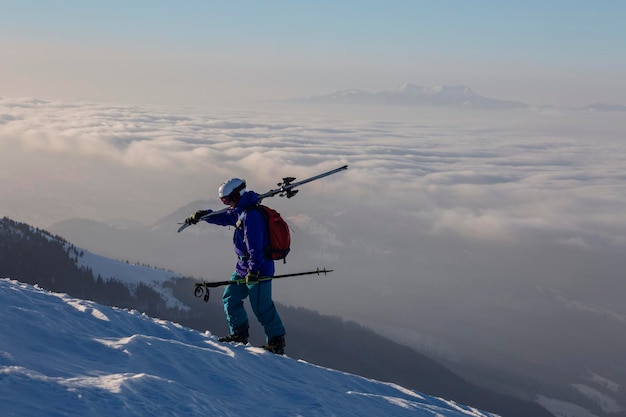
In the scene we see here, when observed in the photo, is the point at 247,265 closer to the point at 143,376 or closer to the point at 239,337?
the point at 239,337

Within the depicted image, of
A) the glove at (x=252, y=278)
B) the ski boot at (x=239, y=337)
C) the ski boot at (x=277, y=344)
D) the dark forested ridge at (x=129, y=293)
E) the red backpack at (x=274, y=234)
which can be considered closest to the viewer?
the glove at (x=252, y=278)

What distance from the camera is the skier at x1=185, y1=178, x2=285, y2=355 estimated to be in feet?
44.9

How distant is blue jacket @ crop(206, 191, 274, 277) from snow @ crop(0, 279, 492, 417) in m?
1.70

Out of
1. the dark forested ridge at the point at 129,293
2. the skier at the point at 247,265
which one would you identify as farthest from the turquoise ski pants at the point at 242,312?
the dark forested ridge at the point at 129,293

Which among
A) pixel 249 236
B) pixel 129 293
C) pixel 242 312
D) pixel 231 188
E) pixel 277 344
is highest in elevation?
pixel 231 188

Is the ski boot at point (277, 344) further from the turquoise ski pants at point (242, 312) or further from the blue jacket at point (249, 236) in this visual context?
the blue jacket at point (249, 236)

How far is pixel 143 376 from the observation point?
7.94 m

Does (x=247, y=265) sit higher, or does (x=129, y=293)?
(x=247, y=265)

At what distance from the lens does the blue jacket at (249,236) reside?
13648 millimetres

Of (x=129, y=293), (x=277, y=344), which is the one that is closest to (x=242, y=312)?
(x=277, y=344)

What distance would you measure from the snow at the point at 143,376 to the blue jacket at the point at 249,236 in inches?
66.8

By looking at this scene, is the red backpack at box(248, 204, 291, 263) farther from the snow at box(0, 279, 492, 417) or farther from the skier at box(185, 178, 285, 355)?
the snow at box(0, 279, 492, 417)

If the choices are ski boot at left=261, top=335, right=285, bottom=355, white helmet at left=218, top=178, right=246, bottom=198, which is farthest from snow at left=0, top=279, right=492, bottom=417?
white helmet at left=218, top=178, right=246, bottom=198

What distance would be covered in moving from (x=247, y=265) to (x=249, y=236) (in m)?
0.71
